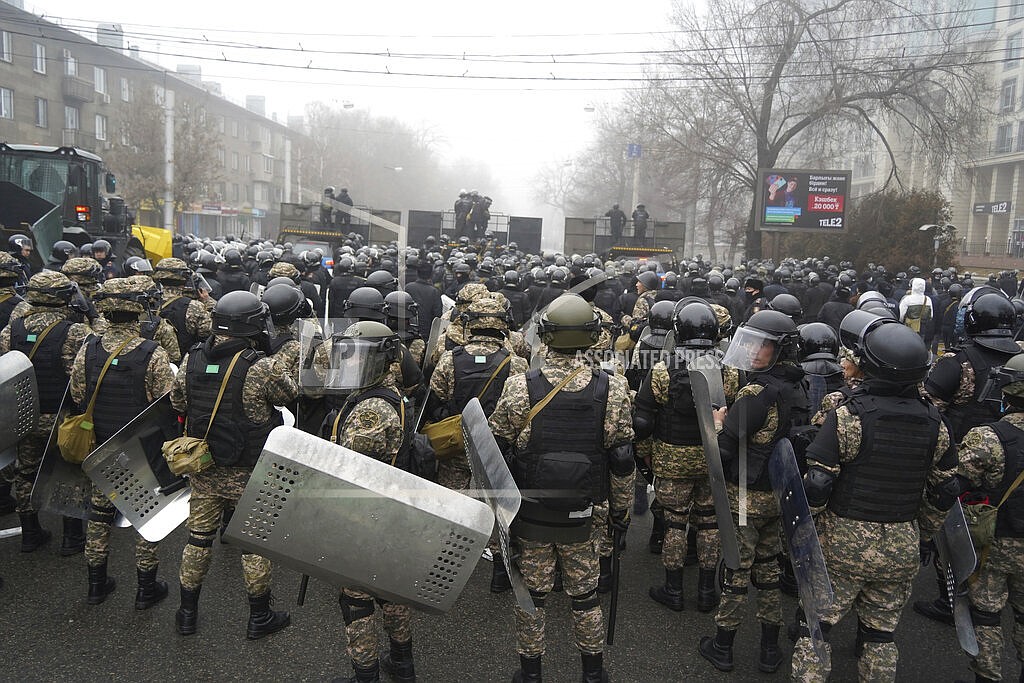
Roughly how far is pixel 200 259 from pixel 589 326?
9631 millimetres

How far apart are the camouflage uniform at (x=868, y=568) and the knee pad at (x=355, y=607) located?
206 cm

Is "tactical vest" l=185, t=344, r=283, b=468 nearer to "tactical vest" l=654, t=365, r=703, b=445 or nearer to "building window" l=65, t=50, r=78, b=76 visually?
"tactical vest" l=654, t=365, r=703, b=445

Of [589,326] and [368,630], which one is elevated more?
[589,326]

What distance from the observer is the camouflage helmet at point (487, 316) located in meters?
4.85

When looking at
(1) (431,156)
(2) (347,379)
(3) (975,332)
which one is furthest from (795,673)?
(1) (431,156)

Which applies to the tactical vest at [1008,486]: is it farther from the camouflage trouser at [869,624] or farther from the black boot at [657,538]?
the black boot at [657,538]

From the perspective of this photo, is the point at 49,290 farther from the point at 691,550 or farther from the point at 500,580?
the point at 691,550

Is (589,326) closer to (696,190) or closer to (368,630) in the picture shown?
(368,630)

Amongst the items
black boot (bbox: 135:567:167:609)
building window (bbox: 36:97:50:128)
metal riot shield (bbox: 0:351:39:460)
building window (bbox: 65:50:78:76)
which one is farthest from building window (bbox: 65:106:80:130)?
black boot (bbox: 135:567:167:609)

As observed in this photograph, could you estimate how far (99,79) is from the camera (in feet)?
141

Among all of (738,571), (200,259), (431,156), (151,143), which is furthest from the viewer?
(431,156)

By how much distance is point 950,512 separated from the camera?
377cm

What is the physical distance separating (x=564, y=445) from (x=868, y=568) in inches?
60.3

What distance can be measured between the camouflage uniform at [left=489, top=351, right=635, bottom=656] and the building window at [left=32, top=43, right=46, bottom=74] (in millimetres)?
41366
